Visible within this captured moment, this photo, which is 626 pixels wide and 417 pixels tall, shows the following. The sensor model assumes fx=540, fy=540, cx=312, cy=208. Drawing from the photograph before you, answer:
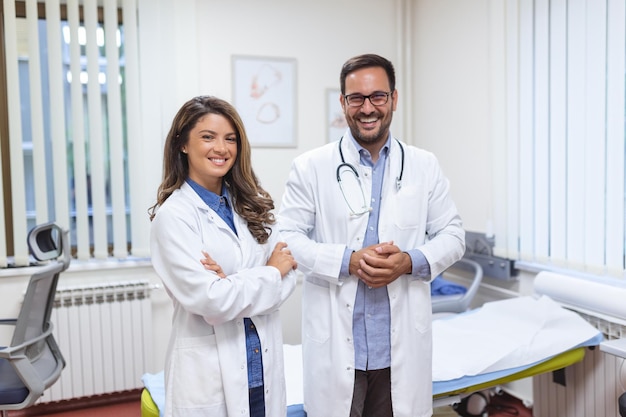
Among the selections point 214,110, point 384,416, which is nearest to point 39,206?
point 214,110

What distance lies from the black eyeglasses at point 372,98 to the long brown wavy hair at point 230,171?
385mm

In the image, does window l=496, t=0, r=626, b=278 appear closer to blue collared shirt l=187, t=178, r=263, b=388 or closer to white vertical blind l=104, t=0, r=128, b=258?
blue collared shirt l=187, t=178, r=263, b=388

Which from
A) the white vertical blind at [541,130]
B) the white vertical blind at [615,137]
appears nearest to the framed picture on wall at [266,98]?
the white vertical blind at [541,130]

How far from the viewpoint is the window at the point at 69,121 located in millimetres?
2795

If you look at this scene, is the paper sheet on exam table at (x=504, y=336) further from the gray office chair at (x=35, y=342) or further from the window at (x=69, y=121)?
the window at (x=69, y=121)

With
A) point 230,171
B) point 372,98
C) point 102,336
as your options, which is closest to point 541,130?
point 372,98

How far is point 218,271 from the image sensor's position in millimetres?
1316

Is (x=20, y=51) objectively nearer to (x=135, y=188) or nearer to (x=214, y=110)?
(x=135, y=188)

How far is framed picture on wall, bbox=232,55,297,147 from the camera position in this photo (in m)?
3.22

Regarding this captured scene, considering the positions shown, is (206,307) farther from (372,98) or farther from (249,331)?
(372,98)

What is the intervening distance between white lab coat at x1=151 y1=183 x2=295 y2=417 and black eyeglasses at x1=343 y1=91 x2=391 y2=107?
0.57m

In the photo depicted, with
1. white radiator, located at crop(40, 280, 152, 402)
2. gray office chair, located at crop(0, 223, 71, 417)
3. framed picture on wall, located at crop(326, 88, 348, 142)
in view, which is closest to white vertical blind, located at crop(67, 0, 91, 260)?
white radiator, located at crop(40, 280, 152, 402)

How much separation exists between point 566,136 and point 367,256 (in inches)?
58.8

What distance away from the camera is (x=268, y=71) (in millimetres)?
3273
